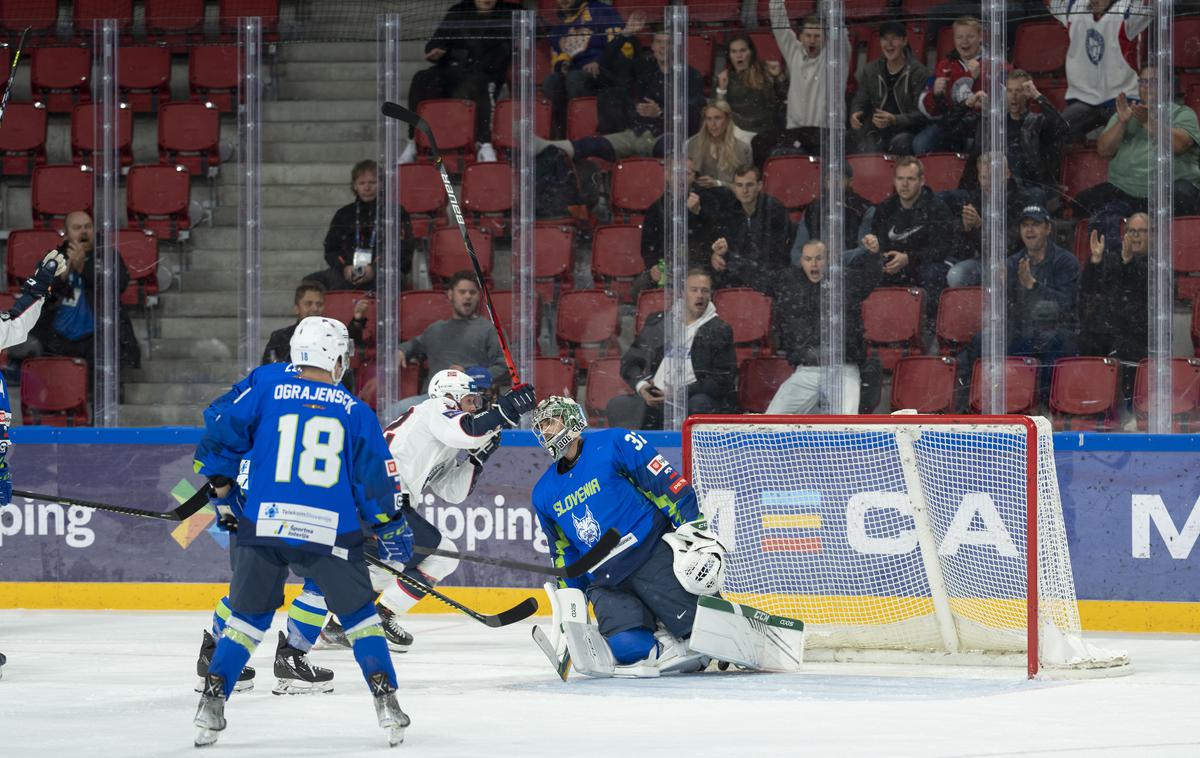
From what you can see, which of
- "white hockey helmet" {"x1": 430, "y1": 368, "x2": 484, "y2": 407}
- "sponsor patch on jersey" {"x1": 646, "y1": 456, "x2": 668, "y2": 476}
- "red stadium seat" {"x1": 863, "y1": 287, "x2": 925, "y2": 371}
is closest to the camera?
"sponsor patch on jersey" {"x1": 646, "y1": 456, "x2": 668, "y2": 476}

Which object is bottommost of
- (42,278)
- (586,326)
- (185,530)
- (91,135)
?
(185,530)

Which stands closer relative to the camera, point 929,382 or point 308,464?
point 308,464

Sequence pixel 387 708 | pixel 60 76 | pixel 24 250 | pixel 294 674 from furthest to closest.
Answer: pixel 60 76
pixel 24 250
pixel 294 674
pixel 387 708

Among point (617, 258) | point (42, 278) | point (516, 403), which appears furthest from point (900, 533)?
point (42, 278)

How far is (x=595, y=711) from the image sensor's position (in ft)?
15.6

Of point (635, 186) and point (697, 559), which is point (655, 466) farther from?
point (635, 186)

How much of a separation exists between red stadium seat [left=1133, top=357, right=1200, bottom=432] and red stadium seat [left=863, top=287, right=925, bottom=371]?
871 mm

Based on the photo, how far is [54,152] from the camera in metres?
8.23

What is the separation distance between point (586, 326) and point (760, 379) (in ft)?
2.57

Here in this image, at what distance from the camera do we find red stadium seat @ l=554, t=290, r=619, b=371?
7418 mm

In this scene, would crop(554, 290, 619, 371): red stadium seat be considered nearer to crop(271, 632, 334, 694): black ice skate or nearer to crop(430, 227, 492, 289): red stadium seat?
crop(430, 227, 492, 289): red stadium seat

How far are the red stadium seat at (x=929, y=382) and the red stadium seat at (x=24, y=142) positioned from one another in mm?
4204

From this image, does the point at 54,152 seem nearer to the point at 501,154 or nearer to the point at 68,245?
the point at 68,245

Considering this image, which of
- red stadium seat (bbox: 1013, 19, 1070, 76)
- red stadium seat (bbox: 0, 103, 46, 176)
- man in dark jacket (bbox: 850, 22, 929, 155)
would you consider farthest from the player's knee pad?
red stadium seat (bbox: 0, 103, 46, 176)
